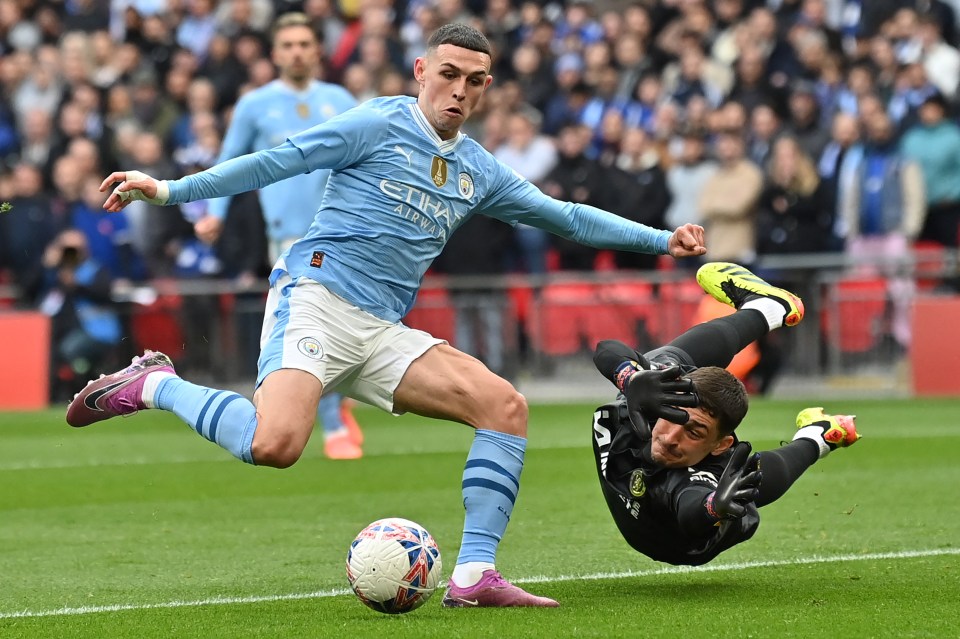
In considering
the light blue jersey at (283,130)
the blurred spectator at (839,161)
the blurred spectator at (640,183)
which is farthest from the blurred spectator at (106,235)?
the blurred spectator at (839,161)

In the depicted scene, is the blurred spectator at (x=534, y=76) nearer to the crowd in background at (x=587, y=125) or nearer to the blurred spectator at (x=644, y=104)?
the crowd in background at (x=587, y=125)

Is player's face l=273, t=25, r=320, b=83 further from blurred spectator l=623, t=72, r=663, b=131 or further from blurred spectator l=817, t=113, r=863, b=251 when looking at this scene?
blurred spectator l=623, t=72, r=663, b=131

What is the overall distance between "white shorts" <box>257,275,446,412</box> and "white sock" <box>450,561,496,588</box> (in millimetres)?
837

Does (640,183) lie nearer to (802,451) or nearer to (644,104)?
(644,104)

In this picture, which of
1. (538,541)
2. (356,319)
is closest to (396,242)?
(356,319)

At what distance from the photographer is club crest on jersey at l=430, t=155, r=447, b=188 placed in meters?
6.89

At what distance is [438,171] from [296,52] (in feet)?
15.7

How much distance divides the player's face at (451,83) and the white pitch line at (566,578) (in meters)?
1.91

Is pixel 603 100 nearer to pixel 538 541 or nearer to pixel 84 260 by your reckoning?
pixel 84 260

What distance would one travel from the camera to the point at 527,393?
1708 centimetres

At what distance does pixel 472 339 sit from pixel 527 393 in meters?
0.78

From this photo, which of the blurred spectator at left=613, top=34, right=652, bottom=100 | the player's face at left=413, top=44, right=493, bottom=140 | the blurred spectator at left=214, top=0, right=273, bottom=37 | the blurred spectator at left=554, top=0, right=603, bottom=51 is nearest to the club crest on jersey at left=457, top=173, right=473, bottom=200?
the player's face at left=413, top=44, right=493, bottom=140

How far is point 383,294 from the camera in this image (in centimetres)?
694

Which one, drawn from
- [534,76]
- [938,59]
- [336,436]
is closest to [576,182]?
[534,76]
